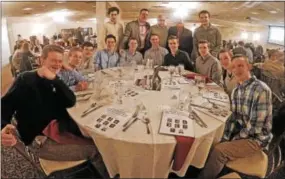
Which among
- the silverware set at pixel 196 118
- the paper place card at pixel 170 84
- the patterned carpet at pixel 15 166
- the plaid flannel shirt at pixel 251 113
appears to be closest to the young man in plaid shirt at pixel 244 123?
the plaid flannel shirt at pixel 251 113

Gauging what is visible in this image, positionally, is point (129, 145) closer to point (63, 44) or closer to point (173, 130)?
point (173, 130)

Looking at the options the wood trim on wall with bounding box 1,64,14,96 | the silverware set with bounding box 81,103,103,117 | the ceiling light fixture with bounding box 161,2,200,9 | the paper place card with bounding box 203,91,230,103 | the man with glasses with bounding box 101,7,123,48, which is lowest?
the silverware set with bounding box 81,103,103,117

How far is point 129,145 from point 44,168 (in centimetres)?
39

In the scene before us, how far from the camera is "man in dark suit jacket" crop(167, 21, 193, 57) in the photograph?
1.00m

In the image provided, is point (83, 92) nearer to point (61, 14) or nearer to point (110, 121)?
point (110, 121)

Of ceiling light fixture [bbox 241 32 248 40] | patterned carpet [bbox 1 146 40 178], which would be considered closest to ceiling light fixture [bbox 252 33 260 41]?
ceiling light fixture [bbox 241 32 248 40]

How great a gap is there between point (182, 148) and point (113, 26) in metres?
0.48

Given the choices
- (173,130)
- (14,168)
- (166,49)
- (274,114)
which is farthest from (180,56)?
(14,168)

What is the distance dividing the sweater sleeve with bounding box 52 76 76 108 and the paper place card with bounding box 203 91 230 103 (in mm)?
493

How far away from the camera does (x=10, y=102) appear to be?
101 centimetres

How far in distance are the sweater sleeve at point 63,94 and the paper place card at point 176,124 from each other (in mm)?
329

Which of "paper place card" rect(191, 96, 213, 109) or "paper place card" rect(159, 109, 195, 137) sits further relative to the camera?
"paper place card" rect(191, 96, 213, 109)

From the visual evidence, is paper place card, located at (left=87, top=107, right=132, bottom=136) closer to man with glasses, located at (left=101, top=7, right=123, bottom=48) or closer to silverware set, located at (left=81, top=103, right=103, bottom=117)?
silverware set, located at (left=81, top=103, right=103, bottom=117)

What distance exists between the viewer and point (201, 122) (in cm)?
101
